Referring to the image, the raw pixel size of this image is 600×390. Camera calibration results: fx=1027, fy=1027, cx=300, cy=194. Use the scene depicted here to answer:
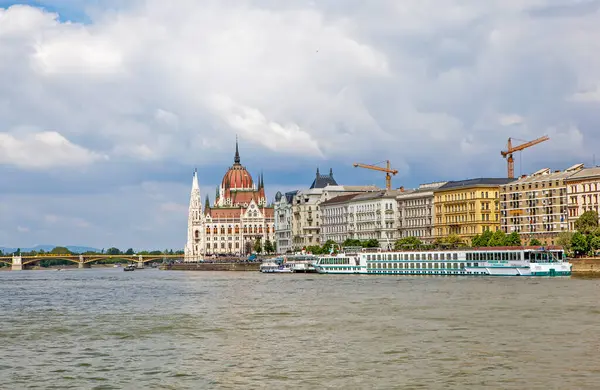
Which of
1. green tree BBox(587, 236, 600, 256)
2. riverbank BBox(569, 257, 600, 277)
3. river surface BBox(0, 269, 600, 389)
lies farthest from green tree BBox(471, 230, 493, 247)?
river surface BBox(0, 269, 600, 389)

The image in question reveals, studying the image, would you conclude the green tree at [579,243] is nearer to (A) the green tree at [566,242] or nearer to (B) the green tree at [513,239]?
(A) the green tree at [566,242]

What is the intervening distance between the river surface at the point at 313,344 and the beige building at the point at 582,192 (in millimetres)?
91061

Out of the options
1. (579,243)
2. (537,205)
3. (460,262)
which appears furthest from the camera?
(537,205)

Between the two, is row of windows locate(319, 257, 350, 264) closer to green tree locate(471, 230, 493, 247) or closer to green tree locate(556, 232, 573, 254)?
green tree locate(471, 230, 493, 247)

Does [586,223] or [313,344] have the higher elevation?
[586,223]

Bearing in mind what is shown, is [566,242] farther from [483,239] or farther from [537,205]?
[537,205]

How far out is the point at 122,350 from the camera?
5031cm

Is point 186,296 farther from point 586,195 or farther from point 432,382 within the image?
point 586,195

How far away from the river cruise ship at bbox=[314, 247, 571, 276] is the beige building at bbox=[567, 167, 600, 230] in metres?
28.0

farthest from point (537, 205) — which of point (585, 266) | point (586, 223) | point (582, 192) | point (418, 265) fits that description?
point (585, 266)

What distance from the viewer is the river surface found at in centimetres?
4038

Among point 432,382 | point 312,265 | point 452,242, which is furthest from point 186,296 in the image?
point 452,242

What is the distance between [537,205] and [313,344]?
140 meters

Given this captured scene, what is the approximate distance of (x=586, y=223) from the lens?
162750mm
